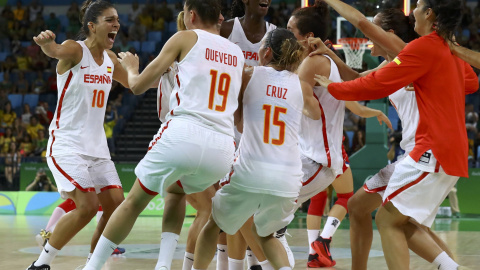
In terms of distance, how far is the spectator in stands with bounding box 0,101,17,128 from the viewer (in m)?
18.1

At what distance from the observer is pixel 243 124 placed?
4680mm

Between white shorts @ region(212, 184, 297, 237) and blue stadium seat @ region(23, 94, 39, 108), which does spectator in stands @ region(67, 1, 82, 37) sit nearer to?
blue stadium seat @ region(23, 94, 39, 108)

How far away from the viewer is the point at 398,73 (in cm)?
421

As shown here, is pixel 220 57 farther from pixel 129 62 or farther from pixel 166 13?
pixel 166 13

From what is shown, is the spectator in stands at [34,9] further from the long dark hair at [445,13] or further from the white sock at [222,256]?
the long dark hair at [445,13]

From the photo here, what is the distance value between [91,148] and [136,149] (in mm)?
11213

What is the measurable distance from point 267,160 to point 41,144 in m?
12.9

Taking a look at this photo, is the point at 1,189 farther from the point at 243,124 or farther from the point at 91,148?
the point at 243,124

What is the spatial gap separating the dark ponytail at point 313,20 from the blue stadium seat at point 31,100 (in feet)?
47.4

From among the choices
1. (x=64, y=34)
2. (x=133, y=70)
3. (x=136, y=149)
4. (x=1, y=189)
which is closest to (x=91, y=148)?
(x=133, y=70)

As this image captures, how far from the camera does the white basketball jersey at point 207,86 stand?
4.30 m

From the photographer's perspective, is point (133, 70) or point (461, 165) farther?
point (133, 70)

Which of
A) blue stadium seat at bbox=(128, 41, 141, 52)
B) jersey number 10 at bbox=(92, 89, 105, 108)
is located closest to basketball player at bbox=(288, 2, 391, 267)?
jersey number 10 at bbox=(92, 89, 105, 108)

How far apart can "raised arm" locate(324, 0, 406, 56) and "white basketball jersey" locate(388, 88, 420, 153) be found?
471 mm
